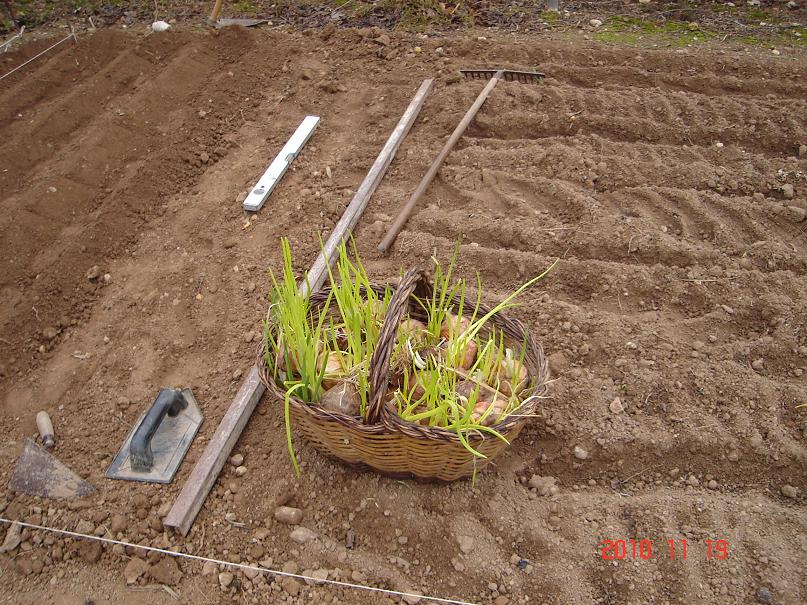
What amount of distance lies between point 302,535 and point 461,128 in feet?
8.38

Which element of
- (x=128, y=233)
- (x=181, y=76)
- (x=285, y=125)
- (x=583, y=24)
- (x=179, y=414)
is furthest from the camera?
(x=583, y=24)

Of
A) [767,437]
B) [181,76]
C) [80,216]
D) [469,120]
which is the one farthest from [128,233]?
[767,437]

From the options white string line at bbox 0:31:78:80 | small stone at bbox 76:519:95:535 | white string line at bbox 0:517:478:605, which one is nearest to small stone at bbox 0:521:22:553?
white string line at bbox 0:517:478:605

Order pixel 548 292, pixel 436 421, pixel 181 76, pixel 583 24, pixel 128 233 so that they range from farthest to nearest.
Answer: pixel 583 24 < pixel 181 76 < pixel 128 233 < pixel 548 292 < pixel 436 421

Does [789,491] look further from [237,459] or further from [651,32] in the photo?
[651,32]

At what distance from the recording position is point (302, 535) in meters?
2.05

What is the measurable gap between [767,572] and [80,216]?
12.2ft

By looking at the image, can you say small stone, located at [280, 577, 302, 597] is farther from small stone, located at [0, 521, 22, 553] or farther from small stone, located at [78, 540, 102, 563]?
small stone, located at [0, 521, 22, 553]

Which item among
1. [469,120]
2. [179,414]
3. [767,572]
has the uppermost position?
[469,120]

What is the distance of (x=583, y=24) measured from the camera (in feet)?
15.3

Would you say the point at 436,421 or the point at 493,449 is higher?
the point at 436,421

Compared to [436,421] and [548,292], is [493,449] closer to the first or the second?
[436,421]

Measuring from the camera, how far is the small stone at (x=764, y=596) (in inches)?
72.4
